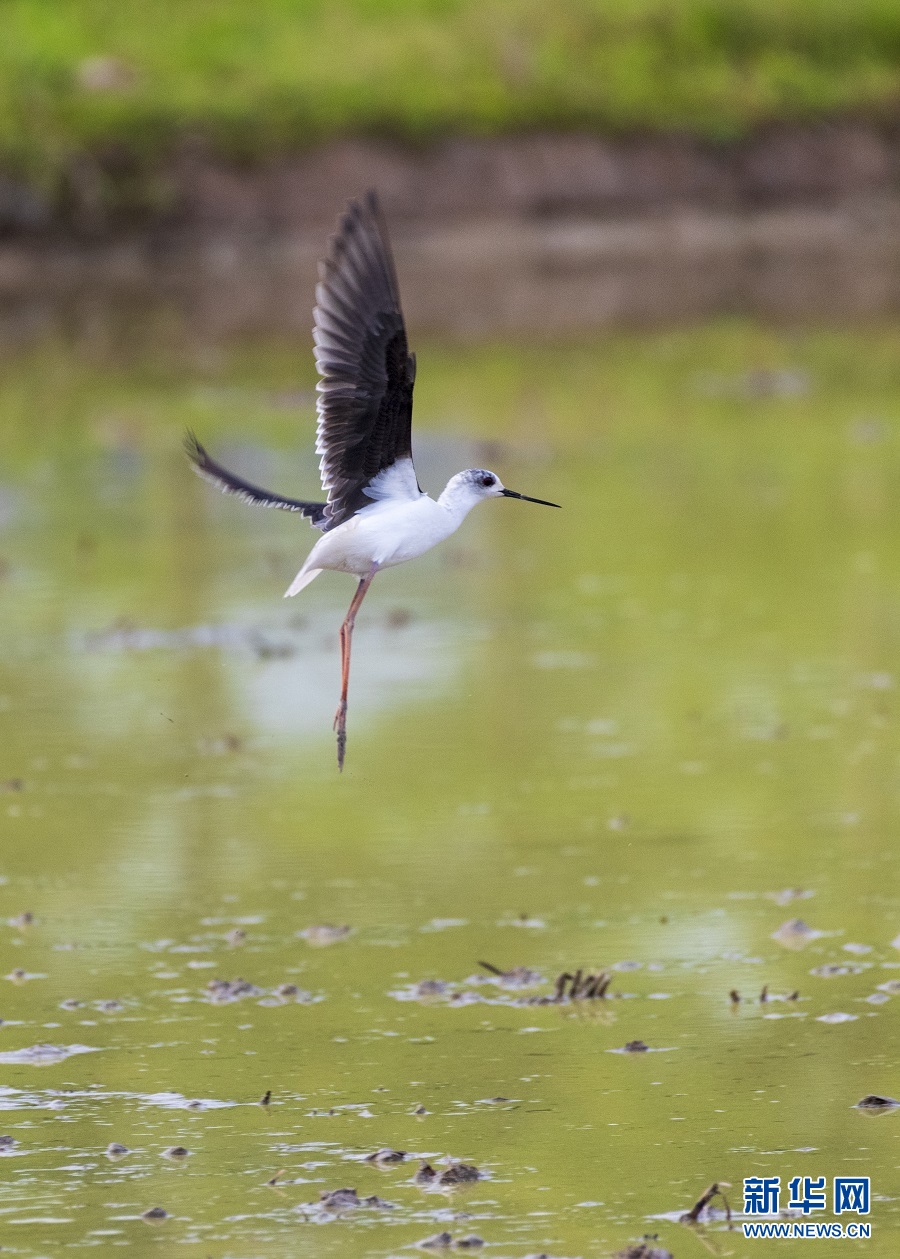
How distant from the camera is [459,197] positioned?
39250 mm

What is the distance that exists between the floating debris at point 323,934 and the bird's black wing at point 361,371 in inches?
48.9

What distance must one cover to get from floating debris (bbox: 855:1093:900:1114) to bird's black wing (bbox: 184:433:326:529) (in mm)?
2248

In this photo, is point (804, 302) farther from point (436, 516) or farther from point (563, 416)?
point (436, 516)

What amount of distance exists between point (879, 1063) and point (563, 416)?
46.5ft

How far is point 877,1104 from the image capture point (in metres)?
5.91

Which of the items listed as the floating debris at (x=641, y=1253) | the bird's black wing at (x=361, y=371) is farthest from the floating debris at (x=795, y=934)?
the floating debris at (x=641, y=1253)

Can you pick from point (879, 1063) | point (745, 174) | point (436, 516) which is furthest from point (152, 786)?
point (745, 174)

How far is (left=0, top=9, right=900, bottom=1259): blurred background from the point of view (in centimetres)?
577

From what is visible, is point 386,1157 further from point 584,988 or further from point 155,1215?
point 584,988

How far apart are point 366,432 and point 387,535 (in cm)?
36

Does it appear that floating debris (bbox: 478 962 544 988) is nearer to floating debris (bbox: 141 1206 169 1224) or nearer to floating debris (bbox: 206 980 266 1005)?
floating debris (bbox: 206 980 266 1005)

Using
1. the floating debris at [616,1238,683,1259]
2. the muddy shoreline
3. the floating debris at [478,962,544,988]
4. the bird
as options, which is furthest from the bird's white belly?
the muddy shoreline

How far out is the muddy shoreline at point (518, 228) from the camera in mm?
33125

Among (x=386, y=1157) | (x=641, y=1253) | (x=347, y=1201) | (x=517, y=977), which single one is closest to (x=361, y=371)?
(x=517, y=977)
